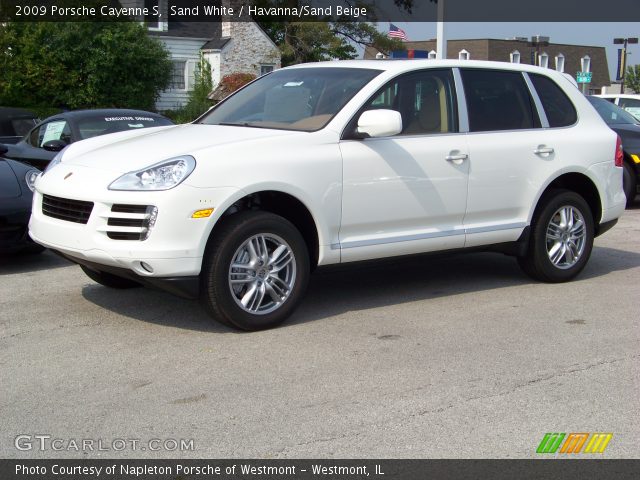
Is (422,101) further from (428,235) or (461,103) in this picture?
(428,235)

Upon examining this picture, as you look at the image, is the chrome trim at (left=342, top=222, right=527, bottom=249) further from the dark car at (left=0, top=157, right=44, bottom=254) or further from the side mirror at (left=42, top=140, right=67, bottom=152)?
the side mirror at (left=42, top=140, right=67, bottom=152)

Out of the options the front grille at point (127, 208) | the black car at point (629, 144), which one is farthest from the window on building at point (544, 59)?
the front grille at point (127, 208)

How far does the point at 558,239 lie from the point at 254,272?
297 cm

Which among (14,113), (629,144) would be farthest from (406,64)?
(14,113)

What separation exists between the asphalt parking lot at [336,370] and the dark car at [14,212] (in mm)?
420

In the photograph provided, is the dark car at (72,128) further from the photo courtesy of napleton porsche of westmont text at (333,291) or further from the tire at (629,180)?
the tire at (629,180)

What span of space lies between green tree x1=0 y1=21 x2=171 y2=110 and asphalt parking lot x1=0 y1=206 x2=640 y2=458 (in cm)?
2648

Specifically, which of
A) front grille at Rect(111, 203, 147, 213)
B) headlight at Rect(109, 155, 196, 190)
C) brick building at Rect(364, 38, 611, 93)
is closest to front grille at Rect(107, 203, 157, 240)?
front grille at Rect(111, 203, 147, 213)

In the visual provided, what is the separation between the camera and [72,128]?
9.99 meters

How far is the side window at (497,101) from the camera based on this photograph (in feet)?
22.6

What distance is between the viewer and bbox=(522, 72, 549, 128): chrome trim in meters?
7.29

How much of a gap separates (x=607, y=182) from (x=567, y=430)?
392 cm
